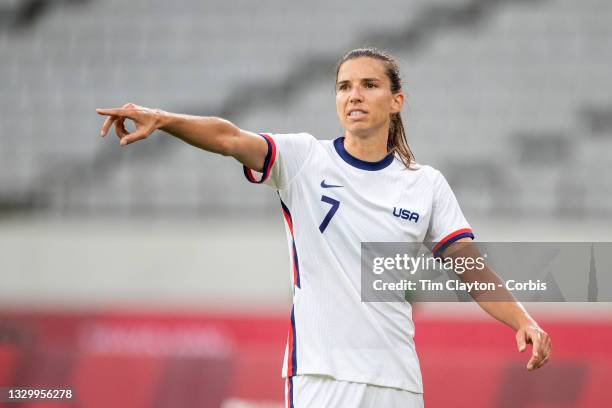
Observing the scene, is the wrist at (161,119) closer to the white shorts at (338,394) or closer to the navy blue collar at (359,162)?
the navy blue collar at (359,162)

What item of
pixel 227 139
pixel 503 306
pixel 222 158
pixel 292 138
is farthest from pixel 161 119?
pixel 222 158

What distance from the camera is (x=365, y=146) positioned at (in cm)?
417

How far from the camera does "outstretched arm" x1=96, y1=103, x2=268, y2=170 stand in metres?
3.55

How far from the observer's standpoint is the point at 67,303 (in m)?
9.73

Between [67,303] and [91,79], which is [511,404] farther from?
[91,79]

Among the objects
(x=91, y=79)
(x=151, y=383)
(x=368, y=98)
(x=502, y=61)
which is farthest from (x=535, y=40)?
(x=368, y=98)

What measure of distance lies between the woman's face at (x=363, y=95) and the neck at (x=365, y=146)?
0.02 metres

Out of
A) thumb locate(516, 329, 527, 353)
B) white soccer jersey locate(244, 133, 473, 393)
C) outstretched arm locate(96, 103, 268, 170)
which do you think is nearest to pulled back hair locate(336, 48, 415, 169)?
white soccer jersey locate(244, 133, 473, 393)

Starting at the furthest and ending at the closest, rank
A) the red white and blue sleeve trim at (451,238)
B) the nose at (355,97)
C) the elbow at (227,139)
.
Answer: the red white and blue sleeve trim at (451,238) → the nose at (355,97) → the elbow at (227,139)

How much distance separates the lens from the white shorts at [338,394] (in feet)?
12.6

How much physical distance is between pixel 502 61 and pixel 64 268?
5388 millimetres

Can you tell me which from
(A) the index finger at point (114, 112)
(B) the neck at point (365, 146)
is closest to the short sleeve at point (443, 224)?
(B) the neck at point (365, 146)

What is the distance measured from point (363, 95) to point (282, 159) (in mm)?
437

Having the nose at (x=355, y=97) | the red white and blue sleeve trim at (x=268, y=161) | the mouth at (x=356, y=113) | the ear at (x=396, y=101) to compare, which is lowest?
the red white and blue sleeve trim at (x=268, y=161)
